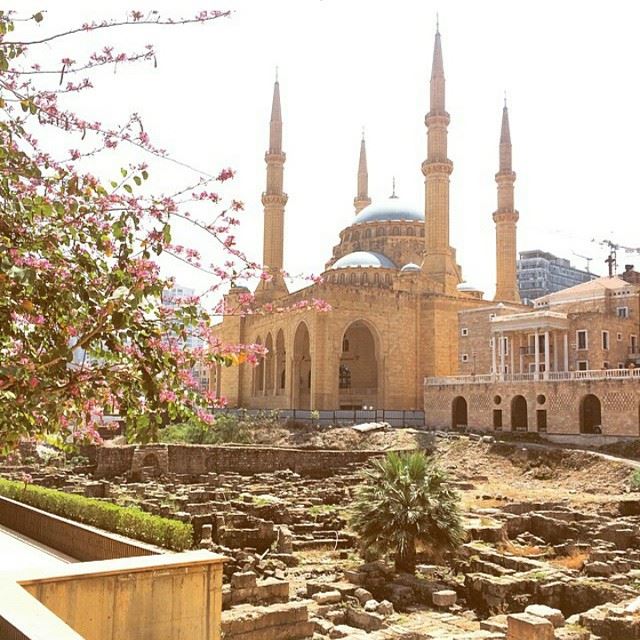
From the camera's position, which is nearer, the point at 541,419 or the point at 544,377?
the point at 544,377

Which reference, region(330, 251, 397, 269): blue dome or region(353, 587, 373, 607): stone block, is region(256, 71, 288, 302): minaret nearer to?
region(330, 251, 397, 269): blue dome

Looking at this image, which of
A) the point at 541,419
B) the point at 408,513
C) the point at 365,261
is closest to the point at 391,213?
the point at 365,261

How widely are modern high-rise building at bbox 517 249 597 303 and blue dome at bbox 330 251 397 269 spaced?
62.6m

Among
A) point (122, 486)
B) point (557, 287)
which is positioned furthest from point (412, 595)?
point (557, 287)

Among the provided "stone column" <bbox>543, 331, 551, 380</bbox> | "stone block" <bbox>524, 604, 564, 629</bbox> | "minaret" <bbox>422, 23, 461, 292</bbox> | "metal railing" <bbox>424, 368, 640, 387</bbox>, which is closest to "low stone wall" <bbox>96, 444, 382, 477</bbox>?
"metal railing" <bbox>424, 368, 640, 387</bbox>

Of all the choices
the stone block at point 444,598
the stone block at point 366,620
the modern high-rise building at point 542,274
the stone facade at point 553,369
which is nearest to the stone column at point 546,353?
the stone facade at point 553,369

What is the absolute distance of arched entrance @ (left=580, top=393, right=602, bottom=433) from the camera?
115 ft

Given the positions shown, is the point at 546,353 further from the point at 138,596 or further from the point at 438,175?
the point at 138,596

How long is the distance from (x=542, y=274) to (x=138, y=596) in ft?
380

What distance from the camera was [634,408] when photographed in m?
32.1

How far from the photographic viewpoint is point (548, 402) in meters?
36.0

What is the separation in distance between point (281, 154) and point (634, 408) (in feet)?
106

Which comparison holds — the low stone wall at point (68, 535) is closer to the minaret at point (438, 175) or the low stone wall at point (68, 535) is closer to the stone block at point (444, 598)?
the stone block at point (444, 598)

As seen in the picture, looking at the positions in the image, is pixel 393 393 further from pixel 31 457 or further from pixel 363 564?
pixel 363 564
